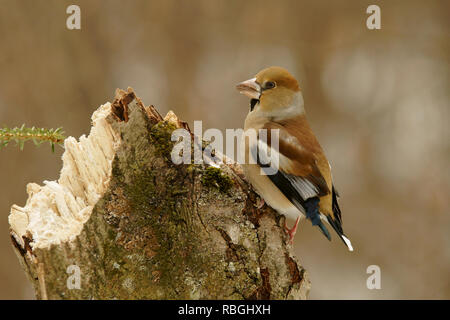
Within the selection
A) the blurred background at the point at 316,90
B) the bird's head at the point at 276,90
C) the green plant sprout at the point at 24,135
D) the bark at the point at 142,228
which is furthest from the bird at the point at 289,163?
the blurred background at the point at 316,90

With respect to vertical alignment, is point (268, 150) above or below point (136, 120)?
below

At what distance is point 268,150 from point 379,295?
2321 millimetres

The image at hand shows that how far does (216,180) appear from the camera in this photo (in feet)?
5.82

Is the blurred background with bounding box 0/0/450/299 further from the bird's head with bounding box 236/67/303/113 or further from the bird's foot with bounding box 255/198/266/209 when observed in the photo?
the bird's foot with bounding box 255/198/266/209

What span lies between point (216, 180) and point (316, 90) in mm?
2117

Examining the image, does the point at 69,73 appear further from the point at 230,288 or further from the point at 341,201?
the point at 230,288

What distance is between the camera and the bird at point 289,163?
1866 millimetres

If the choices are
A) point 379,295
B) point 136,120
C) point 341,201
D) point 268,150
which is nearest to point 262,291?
point 268,150

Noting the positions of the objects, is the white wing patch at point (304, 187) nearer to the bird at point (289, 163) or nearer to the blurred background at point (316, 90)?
the bird at point (289, 163)

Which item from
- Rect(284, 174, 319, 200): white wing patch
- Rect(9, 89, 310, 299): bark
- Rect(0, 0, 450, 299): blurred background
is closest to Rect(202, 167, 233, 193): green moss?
Rect(9, 89, 310, 299): bark

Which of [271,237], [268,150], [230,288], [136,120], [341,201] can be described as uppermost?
[136,120]

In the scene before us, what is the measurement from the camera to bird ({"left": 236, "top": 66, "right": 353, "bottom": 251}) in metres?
1.87

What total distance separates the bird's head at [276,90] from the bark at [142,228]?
1.54 feet

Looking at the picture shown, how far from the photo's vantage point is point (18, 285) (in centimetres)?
368
